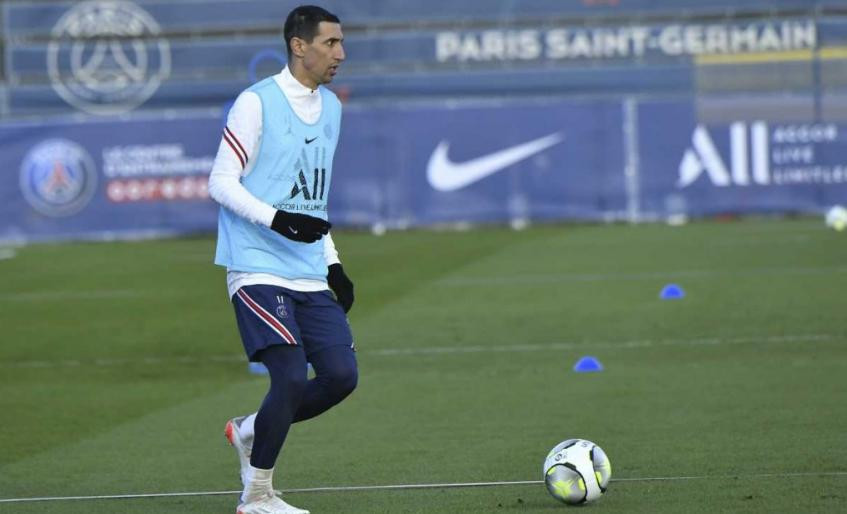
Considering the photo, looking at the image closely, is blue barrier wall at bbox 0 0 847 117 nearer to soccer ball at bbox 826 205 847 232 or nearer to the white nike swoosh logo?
the white nike swoosh logo

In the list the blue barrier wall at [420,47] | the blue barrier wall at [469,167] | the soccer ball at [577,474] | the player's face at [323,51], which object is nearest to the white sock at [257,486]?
the soccer ball at [577,474]

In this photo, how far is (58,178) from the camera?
2989 centimetres

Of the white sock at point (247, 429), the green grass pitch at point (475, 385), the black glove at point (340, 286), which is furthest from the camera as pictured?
the green grass pitch at point (475, 385)

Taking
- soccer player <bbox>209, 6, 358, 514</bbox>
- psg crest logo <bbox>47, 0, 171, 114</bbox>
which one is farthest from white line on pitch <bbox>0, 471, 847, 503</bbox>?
psg crest logo <bbox>47, 0, 171, 114</bbox>

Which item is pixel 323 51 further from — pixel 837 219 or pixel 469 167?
pixel 469 167

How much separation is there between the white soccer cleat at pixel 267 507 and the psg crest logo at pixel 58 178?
934 inches

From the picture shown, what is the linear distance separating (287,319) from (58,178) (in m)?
23.9

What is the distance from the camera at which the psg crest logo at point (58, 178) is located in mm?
29734

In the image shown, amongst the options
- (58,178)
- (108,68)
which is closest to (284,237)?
(58,178)

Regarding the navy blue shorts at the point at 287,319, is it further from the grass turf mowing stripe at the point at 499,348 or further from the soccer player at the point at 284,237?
the grass turf mowing stripe at the point at 499,348

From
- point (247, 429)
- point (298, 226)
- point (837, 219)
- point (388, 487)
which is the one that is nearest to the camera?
point (298, 226)

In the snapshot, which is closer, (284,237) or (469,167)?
(284,237)

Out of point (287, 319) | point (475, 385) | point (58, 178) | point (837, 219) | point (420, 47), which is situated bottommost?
point (837, 219)

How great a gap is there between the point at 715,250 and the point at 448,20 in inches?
461
